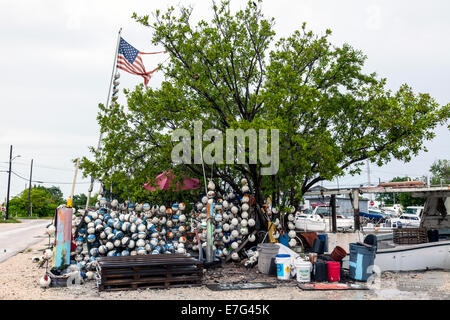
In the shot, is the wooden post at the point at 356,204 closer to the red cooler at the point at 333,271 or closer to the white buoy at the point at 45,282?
the red cooler at the point at 333,271

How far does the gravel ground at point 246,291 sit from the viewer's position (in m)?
9.00

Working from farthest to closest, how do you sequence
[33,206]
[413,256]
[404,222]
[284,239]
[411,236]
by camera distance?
[33,206] → [404,222] → [284,239] → [411,236] → [413,256]

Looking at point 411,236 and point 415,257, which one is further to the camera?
point 411,236

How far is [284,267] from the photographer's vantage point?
1116cm

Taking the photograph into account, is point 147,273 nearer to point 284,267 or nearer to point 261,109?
point 284,267

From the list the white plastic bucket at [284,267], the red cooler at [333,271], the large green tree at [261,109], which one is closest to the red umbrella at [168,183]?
the large green tree at [261,109]

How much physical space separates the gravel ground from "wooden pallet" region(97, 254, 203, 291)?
0.80ft

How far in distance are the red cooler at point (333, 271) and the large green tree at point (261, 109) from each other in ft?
10.6

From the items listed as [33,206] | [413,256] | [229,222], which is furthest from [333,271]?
[33,206]

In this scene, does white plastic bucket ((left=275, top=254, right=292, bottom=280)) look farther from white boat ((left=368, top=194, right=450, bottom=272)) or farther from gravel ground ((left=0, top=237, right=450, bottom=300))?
white boat ((left=368, top=194, right=450, bottom=272))

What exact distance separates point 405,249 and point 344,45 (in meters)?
8.27

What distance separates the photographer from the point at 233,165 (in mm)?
13641

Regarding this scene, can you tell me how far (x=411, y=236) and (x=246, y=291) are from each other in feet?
22.1

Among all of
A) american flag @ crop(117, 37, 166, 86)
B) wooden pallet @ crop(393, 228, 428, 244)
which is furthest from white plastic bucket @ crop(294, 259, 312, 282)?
american flag @ crop(117, 37, 166, 86)
